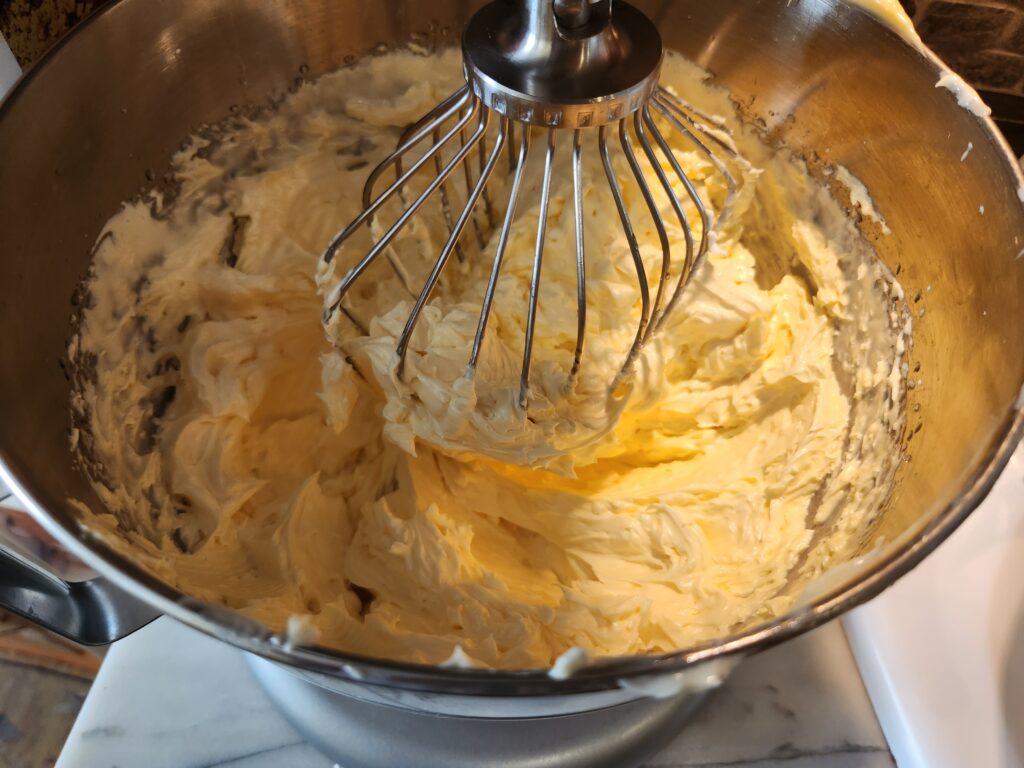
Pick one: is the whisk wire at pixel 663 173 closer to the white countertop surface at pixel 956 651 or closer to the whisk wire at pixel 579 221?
the whisk wire at pixel 579 221

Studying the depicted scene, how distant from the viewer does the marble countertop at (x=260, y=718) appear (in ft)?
2.16

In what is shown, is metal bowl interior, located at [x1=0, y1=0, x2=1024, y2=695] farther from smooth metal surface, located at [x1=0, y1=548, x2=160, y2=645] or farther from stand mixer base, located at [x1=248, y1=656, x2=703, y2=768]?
stand mixer base, located at [x1=248, y1=656, x2=703, y2=768]

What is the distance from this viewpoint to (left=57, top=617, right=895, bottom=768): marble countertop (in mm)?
660

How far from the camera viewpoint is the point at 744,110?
2.52ft

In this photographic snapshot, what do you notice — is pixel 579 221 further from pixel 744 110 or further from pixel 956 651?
pixel 956 651

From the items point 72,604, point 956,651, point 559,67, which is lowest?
point 956,651

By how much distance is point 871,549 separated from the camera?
53 cm

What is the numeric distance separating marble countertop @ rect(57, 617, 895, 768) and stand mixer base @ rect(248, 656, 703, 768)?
39 millimetres

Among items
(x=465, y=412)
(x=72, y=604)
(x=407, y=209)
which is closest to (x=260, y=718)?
Answer: (x=72, y=604)

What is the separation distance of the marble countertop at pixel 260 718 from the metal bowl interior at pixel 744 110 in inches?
8.9

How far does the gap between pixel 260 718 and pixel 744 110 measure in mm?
731

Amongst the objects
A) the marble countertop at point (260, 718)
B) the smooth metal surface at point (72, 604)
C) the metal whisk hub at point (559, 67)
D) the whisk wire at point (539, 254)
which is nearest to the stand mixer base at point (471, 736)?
the marble countertop at point (260, 718)

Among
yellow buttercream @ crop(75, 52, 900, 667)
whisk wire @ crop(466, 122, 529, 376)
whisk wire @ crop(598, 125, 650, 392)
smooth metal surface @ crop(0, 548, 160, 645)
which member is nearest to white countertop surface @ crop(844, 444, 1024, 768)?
yellow buttercream @ crop(75, 52, 900, 667)

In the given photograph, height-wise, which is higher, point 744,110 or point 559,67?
point 559,67
